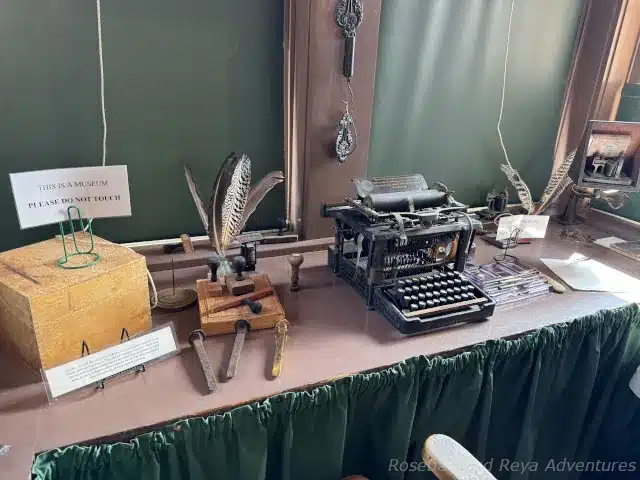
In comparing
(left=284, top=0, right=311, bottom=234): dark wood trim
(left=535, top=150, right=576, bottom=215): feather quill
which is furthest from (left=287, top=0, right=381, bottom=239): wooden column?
(left=535, top=150, right=576, bottom=215): feather quill

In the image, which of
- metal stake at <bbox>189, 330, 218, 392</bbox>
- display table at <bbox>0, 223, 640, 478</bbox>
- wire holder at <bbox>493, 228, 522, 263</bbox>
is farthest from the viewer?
wire holder at <bbox>493, 228, 522, 263</bbox>

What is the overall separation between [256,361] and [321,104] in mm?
819

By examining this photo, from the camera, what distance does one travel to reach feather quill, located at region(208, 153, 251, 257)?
1.09 metres

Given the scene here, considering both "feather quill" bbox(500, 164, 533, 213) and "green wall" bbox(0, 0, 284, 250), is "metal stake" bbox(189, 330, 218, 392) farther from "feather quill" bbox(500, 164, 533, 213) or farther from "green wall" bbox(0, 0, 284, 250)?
"feather quill" bbox(500, 164, 533, 213)

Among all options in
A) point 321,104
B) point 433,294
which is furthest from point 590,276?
point 321,104

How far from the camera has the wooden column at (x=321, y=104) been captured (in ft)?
4.52

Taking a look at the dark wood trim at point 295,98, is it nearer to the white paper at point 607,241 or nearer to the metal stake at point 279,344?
the metal stake at point 279,344

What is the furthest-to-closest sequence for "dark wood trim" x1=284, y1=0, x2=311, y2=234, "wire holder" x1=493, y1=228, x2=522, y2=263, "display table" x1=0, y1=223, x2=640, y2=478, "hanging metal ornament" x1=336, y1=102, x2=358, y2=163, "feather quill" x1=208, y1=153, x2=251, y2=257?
"wire holder" x1=493, y1=228, x2=522, y2=263, "hanging metal ornament" x1=336, y1=102, x2=358, y2=163, "dark wood trim" x1=284, y1=0, x2=311, y2=234, "feather quill" x1=208, y1=153, x2=251, y2=257, "display table" x1=0, y1=223, x2=640, y2=478

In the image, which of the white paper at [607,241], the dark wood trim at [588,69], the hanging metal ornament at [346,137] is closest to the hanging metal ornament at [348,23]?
the hanging metal ornament at [346,137]

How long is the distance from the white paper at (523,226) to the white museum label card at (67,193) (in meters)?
1.20

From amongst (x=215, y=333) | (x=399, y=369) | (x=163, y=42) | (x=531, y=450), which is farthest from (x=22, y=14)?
(x=531, y=450)

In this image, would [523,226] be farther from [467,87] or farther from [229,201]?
[229,201]

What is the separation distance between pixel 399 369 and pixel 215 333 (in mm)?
440

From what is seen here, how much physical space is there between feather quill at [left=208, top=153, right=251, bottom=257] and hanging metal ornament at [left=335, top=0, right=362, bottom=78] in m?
0.50
